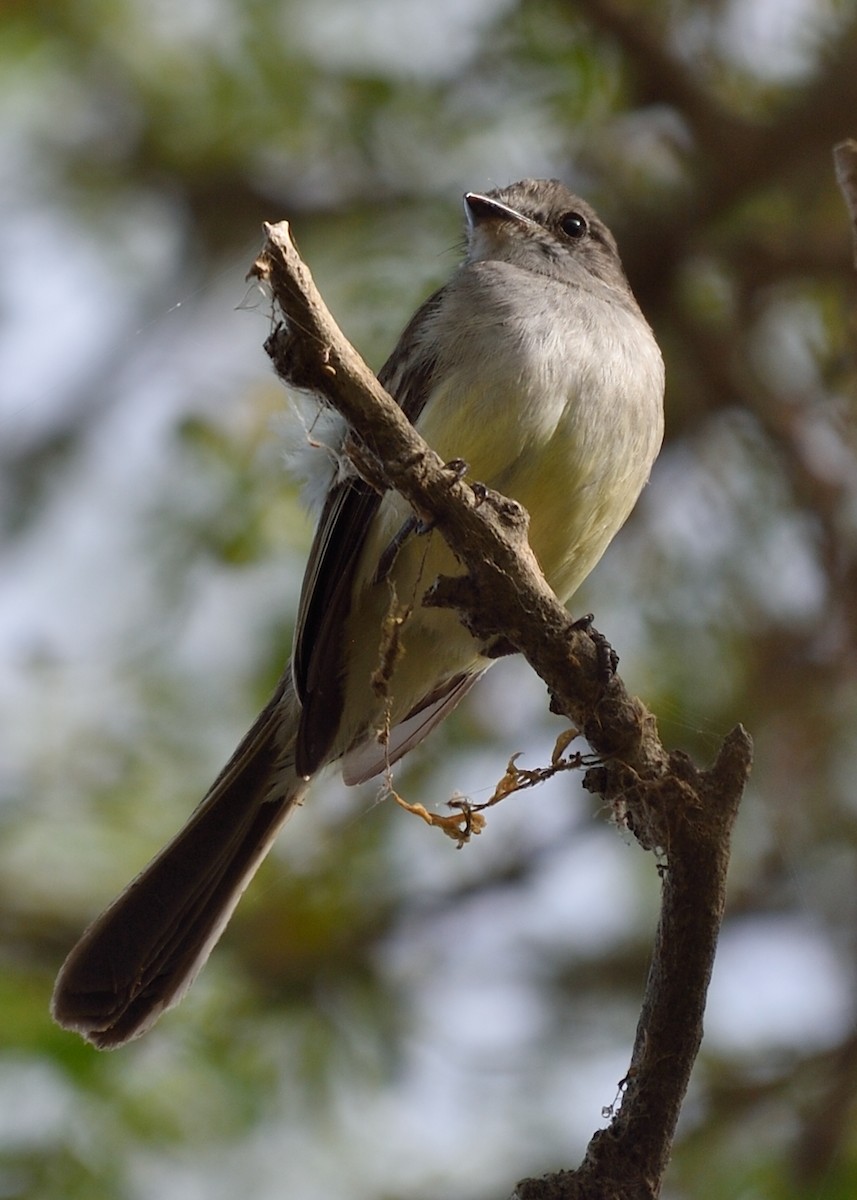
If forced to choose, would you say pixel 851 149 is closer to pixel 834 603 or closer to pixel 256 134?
pixel 834 603

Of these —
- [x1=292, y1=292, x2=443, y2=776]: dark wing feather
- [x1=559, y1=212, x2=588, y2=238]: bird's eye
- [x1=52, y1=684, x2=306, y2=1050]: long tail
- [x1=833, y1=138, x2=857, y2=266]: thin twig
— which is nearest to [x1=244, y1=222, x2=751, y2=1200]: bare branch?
[x1=292, y1=292, x2=443, y2=776]: dark wing feather

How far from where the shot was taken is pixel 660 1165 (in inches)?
101

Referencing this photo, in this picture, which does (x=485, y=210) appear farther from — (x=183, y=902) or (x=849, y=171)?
(x=183, y=902)

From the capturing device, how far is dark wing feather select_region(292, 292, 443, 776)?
381cm

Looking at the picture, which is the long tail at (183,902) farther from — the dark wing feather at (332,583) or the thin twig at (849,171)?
the thin twig at (849,171)

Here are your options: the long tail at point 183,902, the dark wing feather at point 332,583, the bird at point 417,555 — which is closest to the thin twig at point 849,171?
the bird at point 417,555

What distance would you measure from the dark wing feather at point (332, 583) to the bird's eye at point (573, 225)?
837mm

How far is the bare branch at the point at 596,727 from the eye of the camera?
2.57 metres

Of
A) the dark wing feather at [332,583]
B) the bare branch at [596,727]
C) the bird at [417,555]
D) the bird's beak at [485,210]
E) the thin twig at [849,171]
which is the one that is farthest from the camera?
the bird's beak at [485,210]

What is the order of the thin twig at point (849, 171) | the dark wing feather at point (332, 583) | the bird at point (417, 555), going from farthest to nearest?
the dark wing feather at point (332, 583) < the bird at point (417, 555) < the thin twig at point (849, 171)

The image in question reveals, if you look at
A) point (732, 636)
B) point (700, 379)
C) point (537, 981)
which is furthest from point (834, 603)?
point (537, 981)

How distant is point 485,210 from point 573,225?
0.38 meters

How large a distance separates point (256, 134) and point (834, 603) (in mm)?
2861

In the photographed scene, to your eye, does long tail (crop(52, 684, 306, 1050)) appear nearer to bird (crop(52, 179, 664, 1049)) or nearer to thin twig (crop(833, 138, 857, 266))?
bird (crop(52, 179, 664, 1049))
